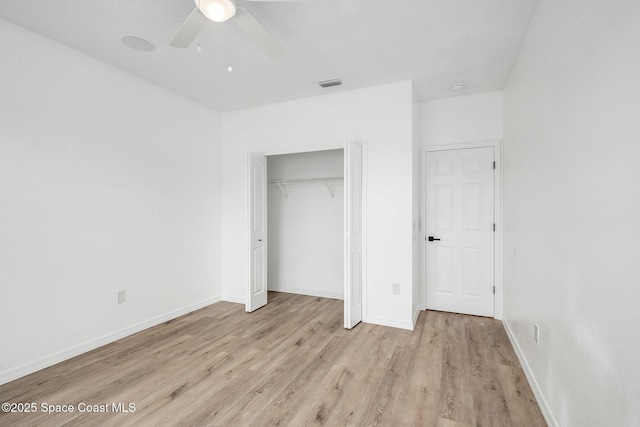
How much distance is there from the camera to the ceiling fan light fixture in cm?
177

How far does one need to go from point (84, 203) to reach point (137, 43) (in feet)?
5.00

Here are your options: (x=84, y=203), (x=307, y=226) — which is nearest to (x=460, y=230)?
(x=307, y=226)

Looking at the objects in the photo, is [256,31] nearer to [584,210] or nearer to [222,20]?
[222,20]

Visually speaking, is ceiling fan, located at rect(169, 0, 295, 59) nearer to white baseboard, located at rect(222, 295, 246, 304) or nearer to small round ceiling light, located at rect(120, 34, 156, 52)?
small round ceiling light, located at rect(120, 34, 156, 52)

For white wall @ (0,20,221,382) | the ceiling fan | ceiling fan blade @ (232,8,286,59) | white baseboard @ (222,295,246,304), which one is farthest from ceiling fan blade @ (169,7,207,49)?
white baseboard @ (222,295,246,304)

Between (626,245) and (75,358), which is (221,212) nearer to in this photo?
(75,358)

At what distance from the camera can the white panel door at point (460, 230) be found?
12.4 ft

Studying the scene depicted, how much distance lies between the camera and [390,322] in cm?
347

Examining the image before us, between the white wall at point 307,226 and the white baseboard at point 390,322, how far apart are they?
1.00m

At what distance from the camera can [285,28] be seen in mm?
2479

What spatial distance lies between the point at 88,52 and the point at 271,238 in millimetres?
3233

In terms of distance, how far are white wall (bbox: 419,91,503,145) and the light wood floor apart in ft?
7.46

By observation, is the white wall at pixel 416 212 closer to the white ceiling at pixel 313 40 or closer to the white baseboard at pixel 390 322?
the white baseboard at pixel 390 322

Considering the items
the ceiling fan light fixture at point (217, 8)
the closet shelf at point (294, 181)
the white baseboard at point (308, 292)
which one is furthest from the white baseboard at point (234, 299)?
the ceiling fan light fixture at point (217, 8)
